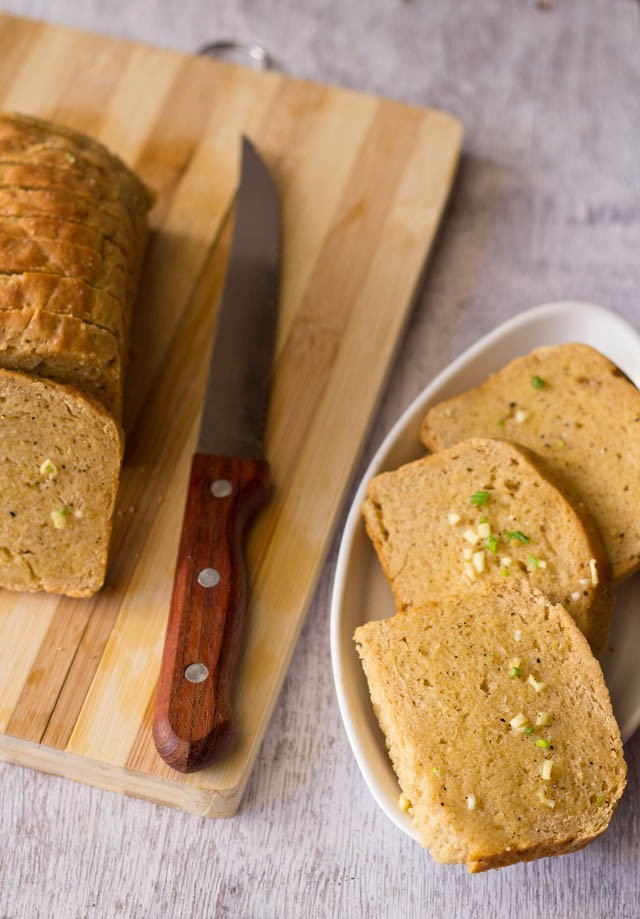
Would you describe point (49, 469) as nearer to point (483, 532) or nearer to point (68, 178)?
point (68, 178)

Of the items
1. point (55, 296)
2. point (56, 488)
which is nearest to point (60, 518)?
point (56, 488)

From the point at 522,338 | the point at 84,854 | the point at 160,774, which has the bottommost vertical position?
the point at 84,854

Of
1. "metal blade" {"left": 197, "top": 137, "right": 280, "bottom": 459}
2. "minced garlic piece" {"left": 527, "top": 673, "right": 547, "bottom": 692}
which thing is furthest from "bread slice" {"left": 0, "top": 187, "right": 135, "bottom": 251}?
"minced garlic piece" {"left": 527, "top": 673, "right": 547, "bottom": 692}

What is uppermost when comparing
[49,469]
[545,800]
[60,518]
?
[545,800]

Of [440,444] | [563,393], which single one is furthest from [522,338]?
[440,444]

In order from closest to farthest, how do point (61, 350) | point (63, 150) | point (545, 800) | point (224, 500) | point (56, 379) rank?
1. point (545, 800)
2. point (61, 350)
3. point (56, 379)
4. point (224, 500)
5. point (63, 150)

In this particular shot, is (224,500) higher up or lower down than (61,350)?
lower down

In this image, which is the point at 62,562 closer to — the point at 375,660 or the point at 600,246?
the point at 375,660

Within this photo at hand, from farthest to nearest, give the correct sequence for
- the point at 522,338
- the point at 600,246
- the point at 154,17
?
the point at 154,17
the point at 600,246
the point at 522,338
